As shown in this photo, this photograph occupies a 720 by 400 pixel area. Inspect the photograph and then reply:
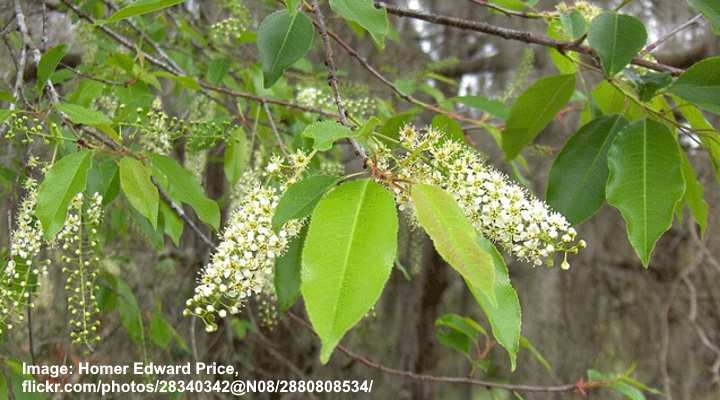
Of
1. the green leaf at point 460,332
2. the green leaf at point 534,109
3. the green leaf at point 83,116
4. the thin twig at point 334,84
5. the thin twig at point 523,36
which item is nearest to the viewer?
the thin twig at point 334,84

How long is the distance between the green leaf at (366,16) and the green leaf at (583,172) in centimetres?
52

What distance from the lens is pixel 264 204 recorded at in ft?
3.38

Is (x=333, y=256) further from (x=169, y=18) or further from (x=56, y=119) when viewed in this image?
(x=169, y=18)

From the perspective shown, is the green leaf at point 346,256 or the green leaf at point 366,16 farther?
the green leaf at point 366,16

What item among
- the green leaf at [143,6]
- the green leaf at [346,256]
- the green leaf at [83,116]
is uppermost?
the green leaf at [143,6]

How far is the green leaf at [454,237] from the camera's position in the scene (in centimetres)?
73

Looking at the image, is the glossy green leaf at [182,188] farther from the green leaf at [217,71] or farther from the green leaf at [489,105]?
the green leaf at [489,105]

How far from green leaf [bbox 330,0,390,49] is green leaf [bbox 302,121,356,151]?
231 mm

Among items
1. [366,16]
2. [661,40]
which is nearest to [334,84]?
[366,16]

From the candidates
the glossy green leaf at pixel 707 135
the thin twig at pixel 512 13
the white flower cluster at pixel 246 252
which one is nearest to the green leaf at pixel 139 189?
the white flower cluster at pixel 246 252

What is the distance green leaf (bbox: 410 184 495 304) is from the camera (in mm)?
729

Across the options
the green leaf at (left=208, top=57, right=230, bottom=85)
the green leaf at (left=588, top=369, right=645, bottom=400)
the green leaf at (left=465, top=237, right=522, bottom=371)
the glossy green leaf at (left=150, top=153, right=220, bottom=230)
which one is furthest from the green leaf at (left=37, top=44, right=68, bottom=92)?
the green leaf at (left=588, top=369, right=645, bottom=400)

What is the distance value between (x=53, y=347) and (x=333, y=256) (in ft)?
8.15

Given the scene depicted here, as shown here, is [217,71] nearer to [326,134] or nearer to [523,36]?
[523,36]
